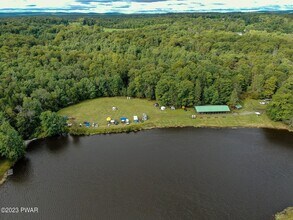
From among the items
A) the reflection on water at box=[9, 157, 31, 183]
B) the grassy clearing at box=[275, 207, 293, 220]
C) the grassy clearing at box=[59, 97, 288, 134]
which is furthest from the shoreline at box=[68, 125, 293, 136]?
the grassy clearing at box=[275, 207, 293, 220]

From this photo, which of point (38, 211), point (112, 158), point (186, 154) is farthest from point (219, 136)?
point (38, 211)

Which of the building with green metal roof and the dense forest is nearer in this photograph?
the dense forest

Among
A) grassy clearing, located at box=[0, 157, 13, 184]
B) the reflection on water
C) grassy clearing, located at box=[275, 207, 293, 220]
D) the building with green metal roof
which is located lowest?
the building with green metal roof

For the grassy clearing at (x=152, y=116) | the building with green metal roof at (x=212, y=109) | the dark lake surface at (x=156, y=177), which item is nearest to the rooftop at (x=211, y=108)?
the building with green metal roof at (x=212, y=109)

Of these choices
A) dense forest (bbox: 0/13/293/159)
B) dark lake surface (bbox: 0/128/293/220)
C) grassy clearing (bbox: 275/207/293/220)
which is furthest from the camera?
dense forest (bbox: 0/13/293/159)

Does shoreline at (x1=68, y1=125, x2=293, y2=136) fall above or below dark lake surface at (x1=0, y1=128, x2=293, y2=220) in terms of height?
below

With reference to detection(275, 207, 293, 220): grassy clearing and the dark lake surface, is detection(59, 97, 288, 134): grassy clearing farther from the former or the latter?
detection(275, 207, 293, 220): grassy clearing

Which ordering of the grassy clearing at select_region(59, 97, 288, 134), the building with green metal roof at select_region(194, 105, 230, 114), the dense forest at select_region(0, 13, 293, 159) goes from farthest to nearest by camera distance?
the building with green metal roof at select_region(194, 105, 230, 114), the grassy clearing at select_region(59, 97, 288, 134), the dense forest at select_region(0, 13, 293, 159)

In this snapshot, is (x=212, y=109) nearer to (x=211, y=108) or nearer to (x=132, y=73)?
(x=211, y=108)
